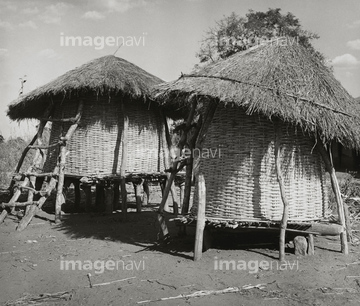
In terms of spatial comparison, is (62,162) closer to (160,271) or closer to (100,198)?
(100,198)

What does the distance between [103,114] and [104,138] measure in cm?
54

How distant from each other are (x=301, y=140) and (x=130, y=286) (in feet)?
10.3

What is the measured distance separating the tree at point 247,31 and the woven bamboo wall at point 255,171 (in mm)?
15607

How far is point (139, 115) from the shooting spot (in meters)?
9.94

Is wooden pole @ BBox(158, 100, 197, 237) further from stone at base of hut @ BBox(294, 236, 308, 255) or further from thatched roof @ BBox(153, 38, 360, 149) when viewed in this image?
stone at base of hut @ BBox(294, 236, 308, 255)

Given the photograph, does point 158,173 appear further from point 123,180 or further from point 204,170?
point 204,170

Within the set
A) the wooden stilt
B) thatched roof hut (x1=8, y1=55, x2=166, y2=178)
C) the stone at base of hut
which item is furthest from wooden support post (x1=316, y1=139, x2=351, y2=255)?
the wooden stilt

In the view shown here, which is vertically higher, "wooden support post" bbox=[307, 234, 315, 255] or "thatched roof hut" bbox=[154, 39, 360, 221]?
"thatched roof hut" bbox=[154, 39, 360, 221]

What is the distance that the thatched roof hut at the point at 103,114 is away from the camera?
928cm

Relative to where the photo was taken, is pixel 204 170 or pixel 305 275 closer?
pixel 305 275

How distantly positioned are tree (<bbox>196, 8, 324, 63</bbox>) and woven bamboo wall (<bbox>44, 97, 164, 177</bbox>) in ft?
40.7

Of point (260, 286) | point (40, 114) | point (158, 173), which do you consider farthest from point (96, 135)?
point (260, 286)

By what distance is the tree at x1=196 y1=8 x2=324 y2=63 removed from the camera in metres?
21.3

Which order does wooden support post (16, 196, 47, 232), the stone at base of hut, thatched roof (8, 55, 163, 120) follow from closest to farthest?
1. the stone at base of hut
2. wooden support post (16, 196, 47, 232)
3. thatched roof (8, 55, 163, 120)
